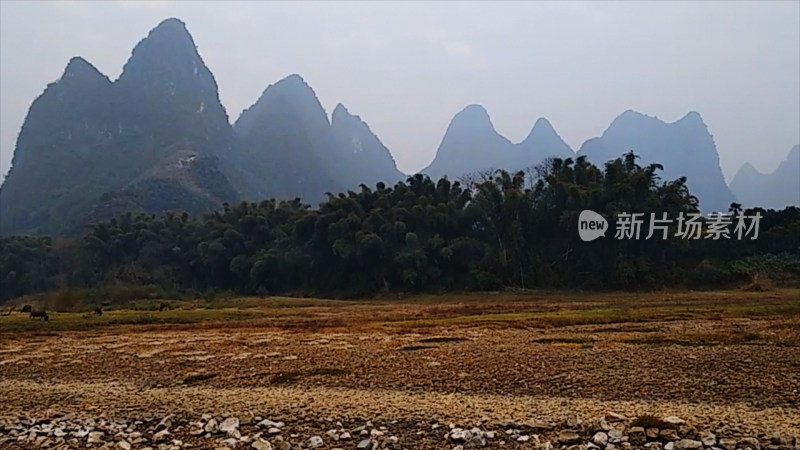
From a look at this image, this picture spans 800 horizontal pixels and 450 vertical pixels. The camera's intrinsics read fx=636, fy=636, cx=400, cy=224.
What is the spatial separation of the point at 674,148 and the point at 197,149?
364 ft

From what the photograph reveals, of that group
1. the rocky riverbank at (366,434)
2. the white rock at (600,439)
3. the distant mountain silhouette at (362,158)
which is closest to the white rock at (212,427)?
the rocky riverbank at (366,434)

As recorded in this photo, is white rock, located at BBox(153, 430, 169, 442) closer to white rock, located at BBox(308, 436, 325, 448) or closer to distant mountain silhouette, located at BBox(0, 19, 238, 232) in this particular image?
white rock, located at BBox(308, 436, 325, 448)

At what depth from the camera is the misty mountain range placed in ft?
357

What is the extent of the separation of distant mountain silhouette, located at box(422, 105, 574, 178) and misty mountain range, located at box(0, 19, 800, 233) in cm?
35

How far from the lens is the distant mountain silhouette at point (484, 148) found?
160 meters

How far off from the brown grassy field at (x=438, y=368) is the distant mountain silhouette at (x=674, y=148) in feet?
424

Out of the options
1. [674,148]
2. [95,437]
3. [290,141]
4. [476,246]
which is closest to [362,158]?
[290,141]

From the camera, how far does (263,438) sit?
9.77 metres

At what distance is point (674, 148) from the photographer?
155250mm

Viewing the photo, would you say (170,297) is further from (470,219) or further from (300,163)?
(300,163)

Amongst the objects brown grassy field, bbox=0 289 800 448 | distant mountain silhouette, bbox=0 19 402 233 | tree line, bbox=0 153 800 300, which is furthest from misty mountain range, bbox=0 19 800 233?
brown grassy field, bbox=0 289 800 448

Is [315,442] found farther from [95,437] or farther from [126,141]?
[126,141]

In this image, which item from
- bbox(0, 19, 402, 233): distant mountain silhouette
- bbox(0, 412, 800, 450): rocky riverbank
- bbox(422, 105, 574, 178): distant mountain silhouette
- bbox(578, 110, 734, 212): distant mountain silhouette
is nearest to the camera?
bbox(0, 412, 800, 450): rocky riverbank

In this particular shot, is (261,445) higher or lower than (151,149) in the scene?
lower
